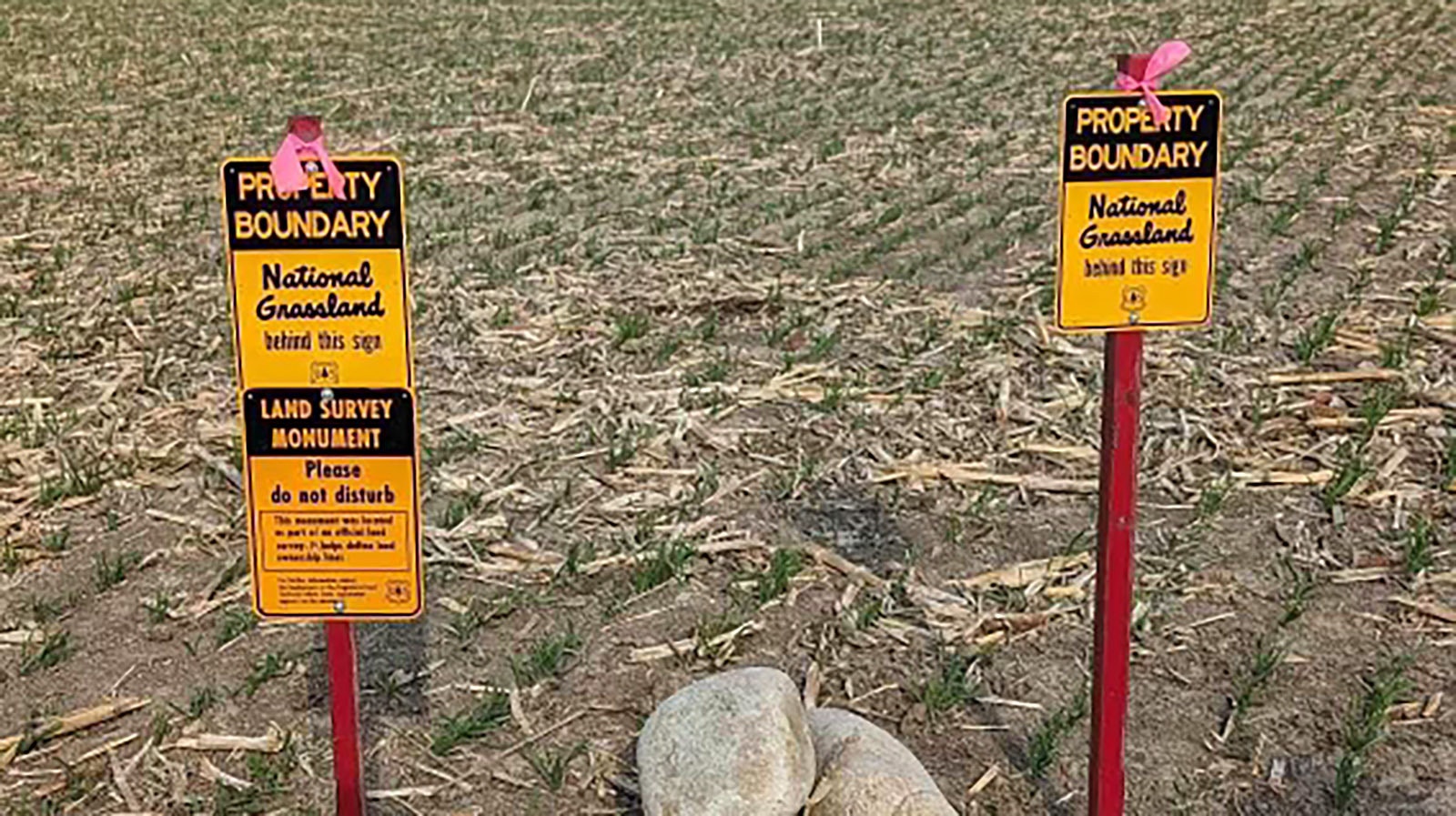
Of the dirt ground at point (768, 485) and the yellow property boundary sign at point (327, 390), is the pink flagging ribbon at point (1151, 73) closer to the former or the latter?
the yellow property boundary sign at point (327, 390)

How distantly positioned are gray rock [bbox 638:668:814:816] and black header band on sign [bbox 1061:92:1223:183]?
1.34 meters

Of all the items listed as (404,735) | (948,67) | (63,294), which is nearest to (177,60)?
(948,67)

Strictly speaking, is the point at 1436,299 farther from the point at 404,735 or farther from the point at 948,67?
the point at 948,67

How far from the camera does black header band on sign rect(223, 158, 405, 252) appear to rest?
312cm

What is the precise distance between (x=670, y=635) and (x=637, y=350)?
8.72 feet

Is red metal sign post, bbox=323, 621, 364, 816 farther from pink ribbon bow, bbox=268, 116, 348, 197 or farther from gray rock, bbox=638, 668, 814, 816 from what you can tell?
pink ribbon bow, bbox=268, 116, 348, 197

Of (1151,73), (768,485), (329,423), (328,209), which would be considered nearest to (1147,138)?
(1151,73)

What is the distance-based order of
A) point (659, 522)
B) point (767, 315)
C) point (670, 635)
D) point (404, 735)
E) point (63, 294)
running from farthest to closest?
point (63, 294), point (767, 315), point (659, 522), point (670, 635), point (404, 735)

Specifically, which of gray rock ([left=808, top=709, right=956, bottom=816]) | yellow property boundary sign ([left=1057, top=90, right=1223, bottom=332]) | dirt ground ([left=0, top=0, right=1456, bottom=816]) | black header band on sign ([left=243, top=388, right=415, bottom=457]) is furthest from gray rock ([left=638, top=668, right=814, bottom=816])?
yellow property boundary sign ([left=1057, top=90, right=1223, bottom=332])

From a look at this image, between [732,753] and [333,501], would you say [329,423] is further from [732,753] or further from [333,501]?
[732,753]

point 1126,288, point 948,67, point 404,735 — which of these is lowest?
point 404,735

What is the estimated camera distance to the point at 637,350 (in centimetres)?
742

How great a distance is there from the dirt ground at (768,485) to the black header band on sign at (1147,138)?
5.40 ft

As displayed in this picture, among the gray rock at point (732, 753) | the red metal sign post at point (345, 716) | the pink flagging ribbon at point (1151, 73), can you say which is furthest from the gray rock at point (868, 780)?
the pink flagging ribbon at point (1151, 73)
